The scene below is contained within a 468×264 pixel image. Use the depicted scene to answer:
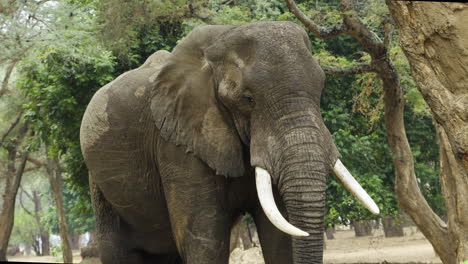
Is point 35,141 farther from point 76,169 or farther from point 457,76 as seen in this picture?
point 457,76

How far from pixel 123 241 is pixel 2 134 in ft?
58.5

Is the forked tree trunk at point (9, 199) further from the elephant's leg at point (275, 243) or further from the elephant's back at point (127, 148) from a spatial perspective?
the elephant's leg at point (275, 243)

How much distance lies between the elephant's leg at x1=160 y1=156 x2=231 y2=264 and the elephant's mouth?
2.12 feet

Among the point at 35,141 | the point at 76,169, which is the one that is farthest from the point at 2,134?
the point at 76,169

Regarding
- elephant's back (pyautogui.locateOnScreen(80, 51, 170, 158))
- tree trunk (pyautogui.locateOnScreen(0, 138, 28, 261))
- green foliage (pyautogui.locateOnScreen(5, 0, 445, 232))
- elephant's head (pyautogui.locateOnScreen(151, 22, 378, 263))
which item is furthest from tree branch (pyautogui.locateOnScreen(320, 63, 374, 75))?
tree trunk (pyautogui.locateOnScreen(0, 138, 28, 261))

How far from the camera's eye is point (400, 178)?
9852mm

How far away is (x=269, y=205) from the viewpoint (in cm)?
449

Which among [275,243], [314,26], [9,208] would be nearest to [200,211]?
[275,243]

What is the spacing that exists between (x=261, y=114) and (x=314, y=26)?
15.6 ft

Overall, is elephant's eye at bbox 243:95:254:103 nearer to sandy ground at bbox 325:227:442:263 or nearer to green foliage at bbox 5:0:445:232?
green foliage at bbox 5:0:445:232

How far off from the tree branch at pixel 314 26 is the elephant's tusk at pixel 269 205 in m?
4.95

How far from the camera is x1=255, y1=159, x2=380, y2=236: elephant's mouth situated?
4.31 m

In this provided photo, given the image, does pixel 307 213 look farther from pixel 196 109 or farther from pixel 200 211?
pixel 196 109

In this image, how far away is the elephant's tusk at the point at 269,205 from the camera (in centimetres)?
428
